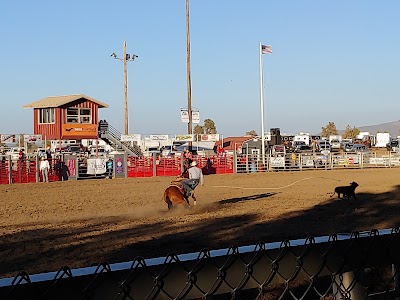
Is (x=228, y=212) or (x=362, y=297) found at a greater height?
(x=362, y=297)

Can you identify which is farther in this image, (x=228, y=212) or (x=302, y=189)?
(x=302, y=189)

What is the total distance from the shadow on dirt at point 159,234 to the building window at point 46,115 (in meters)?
29.6

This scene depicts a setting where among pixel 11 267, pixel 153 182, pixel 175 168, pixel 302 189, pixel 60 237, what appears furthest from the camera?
pixel 175 168

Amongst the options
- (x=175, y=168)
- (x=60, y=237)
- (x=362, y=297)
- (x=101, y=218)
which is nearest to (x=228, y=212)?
(x=101, y=218)

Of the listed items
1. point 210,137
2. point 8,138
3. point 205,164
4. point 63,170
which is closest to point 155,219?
point 63,170

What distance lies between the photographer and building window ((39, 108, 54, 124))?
45.3 metres

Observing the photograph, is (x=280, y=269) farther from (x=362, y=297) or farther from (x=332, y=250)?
(x=362, y=297)

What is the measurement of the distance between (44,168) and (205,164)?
1024 cm

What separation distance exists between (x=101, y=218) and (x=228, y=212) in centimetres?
338

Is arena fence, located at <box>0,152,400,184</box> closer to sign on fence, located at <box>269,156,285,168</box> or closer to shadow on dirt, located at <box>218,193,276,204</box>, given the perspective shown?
sign on fence, located at <box>269,156,285,168</box>

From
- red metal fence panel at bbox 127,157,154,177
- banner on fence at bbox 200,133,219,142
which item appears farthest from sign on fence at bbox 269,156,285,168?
banner on fence at bbox 200,133,219,142

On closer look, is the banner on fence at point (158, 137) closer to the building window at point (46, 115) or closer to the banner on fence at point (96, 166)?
the building window at point (46, 115)

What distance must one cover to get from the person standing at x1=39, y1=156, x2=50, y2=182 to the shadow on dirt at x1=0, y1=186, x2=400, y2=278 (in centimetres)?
1594

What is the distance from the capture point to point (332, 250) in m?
2.81
